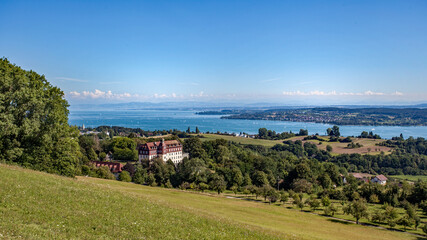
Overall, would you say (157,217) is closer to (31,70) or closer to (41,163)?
(41,163)

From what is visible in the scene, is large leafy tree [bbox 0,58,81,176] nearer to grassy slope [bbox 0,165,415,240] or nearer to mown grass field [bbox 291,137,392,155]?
grassy slope [bbox 0,165,415,240]

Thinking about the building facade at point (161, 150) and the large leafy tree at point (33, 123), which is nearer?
the large leafy tree at point (33, 123)

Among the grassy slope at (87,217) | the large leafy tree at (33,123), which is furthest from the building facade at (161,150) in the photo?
the grassy slope at (87,217)

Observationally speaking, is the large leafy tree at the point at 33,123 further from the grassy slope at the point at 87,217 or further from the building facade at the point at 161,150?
the building facade at the point at 161,150

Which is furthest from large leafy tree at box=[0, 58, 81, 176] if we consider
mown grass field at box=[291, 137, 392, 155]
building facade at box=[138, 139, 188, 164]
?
mown grass field at box=[291, 137, 392, 155]

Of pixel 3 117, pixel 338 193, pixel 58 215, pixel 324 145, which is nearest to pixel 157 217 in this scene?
pixel 58 215

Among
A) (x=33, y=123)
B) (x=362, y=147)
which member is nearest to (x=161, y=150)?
(x=33, y=123)
